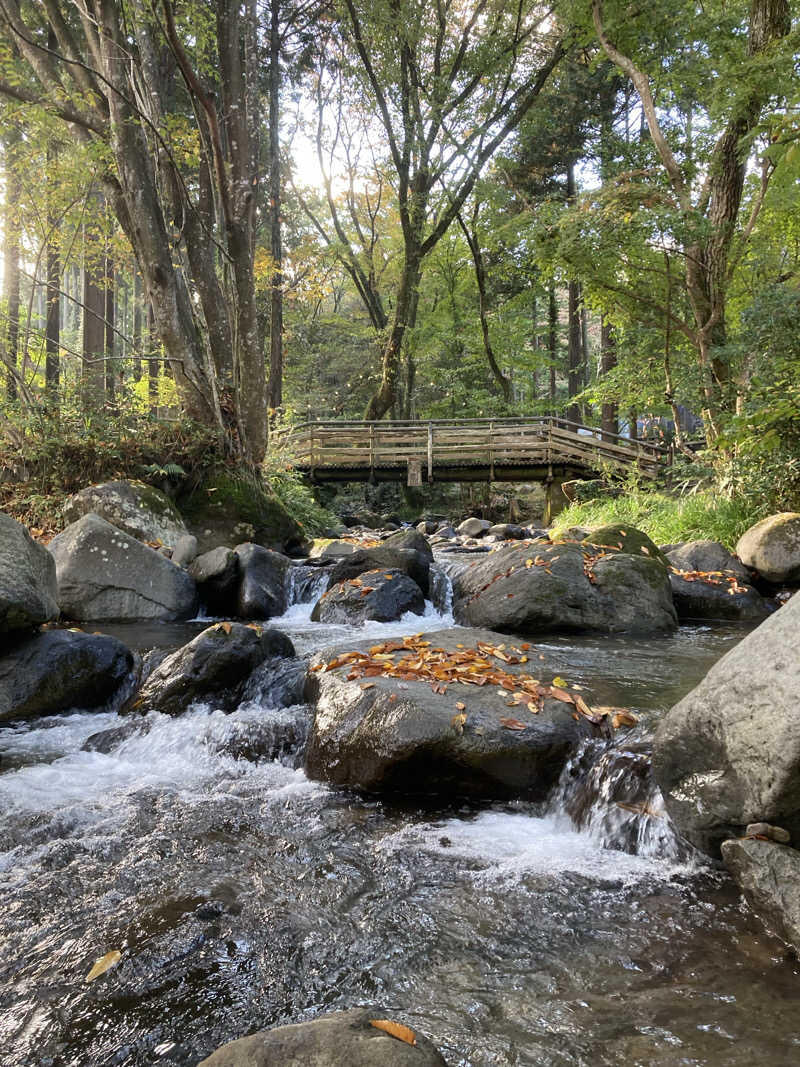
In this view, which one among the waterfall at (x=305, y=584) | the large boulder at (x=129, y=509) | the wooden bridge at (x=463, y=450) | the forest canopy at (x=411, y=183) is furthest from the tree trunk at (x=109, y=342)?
the wooden bridge at (x=463, y=450)

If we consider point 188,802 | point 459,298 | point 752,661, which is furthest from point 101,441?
point 459,298

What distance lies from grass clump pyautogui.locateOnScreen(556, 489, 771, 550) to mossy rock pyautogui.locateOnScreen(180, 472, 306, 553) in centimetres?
577

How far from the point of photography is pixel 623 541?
779 centimetres

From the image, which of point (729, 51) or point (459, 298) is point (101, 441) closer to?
point (729, 51)

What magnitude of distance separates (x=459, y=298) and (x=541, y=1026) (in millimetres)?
22812

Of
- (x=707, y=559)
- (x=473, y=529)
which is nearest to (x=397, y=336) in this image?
(x=473, y=529)

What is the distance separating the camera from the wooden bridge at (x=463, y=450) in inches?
711

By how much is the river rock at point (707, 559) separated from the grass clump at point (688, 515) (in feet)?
1.77

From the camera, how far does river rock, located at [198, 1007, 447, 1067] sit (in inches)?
60.2

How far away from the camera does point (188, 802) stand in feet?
11.4

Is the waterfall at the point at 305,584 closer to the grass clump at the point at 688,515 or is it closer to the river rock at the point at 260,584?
the river rock at the point at 260,584

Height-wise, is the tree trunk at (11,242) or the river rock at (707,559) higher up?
the tree trunk at (11,242)

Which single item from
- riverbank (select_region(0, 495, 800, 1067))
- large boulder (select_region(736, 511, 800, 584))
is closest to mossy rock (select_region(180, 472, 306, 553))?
riverbank (select_region(0, 495, 800, 1067))

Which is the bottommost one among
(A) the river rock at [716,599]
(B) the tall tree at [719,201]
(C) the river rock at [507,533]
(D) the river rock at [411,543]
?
(A) the river rock at [716,599]
